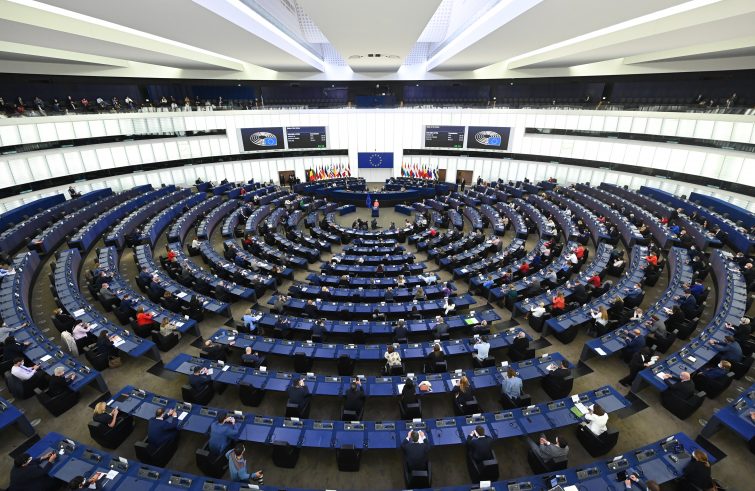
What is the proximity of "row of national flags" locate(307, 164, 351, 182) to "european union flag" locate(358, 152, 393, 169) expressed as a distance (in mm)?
2001

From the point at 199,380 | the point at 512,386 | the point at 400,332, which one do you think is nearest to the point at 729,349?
the point at 512,386

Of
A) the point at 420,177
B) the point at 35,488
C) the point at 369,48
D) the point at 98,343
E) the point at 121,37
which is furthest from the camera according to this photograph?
the point at 420,177

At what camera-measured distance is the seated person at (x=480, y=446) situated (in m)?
8.26

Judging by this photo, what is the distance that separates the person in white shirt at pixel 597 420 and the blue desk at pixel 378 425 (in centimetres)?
32

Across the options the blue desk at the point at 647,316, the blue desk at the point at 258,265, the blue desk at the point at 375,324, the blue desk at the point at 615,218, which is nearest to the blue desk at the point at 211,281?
the blue desk at the point at 258,265

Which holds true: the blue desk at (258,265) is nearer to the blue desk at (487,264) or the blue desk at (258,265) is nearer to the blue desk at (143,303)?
the blue desk at (143,303)

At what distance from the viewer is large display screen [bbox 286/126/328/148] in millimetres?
40812

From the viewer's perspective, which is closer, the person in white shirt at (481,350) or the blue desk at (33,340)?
the blue desk at (33,340)

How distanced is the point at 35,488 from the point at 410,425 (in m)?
8.28

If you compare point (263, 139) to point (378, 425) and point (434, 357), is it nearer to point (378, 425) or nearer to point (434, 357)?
point (434, 357)

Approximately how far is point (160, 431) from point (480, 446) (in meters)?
8.05

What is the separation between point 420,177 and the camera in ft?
137

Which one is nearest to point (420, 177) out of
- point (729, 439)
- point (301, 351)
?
point (301, 351)

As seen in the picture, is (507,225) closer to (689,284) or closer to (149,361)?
(689,284)
